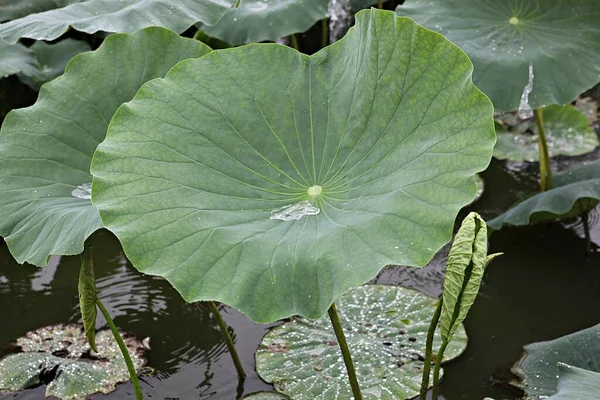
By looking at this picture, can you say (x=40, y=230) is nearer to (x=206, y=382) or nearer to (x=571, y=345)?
(x=206, y=382)

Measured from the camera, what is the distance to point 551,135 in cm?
363

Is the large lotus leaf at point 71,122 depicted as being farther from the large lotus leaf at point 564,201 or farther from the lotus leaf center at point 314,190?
the large lotus leaf at point 564,201

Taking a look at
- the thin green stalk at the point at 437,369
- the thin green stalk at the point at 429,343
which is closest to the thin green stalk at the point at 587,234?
the thin green stalk at the point at 437,369

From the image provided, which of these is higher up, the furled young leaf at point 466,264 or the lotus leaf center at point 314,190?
the lotus leaf center at point 314,190

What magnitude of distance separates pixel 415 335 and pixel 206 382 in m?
0.64

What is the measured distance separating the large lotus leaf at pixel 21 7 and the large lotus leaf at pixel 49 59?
0.52 feet

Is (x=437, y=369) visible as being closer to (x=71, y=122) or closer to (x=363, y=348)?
(x=363, y=348)

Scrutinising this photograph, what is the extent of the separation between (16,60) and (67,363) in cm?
143

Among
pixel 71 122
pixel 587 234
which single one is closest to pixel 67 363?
pixel 71 122

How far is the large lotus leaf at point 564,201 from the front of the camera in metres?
2.53

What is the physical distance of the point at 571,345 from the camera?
2102 millimetres

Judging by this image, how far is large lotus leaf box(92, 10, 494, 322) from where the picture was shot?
165cm

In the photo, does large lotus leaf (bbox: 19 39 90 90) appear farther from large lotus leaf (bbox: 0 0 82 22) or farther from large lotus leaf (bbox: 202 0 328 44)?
large lotus leaf (bbox: 202 0 328 44)

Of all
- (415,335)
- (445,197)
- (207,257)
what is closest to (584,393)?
(445,197)
